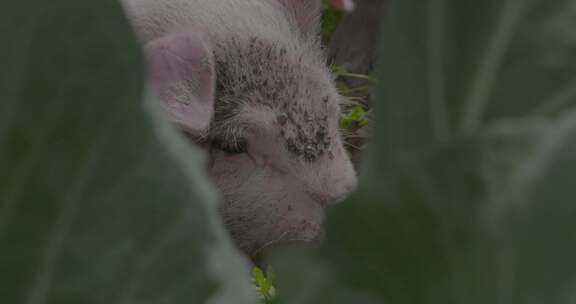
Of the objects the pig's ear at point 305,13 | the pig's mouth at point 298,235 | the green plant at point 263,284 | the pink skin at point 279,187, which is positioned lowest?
the green plant at point 263,284

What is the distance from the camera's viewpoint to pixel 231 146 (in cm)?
99

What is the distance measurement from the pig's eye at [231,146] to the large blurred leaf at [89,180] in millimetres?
827

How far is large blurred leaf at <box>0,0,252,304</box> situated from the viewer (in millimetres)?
155

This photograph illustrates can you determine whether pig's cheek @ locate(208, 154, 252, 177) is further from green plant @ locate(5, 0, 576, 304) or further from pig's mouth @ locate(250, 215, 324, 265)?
green plant @ locate(5, 0, 576, 304)

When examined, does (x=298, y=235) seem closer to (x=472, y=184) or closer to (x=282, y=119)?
(x=282, y=119)

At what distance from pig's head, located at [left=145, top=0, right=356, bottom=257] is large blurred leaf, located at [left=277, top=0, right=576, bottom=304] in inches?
29.7

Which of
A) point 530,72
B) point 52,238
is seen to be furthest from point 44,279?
point 530,72

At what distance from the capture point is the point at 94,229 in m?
0.16

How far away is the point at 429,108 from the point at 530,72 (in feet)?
0.07

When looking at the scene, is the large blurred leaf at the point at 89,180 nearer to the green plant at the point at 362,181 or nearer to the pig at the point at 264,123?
the green plant at the point at 362,181

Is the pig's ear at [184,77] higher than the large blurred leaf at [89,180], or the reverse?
the large blurred leaf at [89,180]

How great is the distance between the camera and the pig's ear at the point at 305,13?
3.59 ft

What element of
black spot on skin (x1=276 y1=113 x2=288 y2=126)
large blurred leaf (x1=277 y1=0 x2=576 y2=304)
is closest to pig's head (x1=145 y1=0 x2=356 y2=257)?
black spot on skin (x1=276 y1=113 x2=288 y2=126)

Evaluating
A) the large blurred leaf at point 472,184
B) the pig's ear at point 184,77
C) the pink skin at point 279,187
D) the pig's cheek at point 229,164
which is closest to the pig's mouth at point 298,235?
the pink skin at point 279,187
